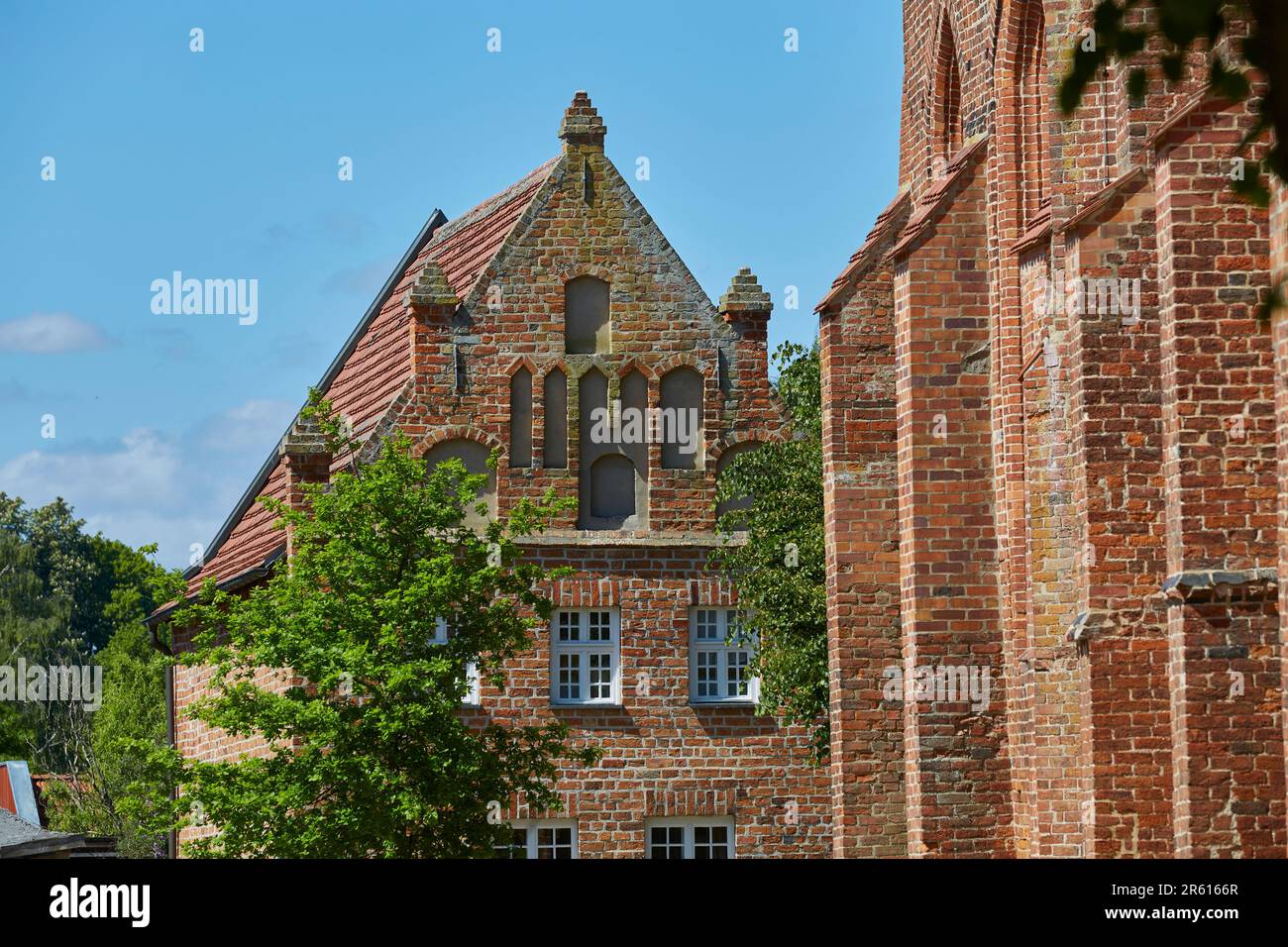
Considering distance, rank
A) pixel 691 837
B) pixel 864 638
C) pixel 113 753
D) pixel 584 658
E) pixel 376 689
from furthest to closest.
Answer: pixel 113 753, pixel 584 658, pixel 691 837, pixel 376 689, pixel 864 638

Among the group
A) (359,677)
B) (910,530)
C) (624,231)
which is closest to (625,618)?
(624,231)

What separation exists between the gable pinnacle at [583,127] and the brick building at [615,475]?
0.04 metres

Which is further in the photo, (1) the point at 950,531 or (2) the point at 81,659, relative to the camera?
(2) the point at 81,659

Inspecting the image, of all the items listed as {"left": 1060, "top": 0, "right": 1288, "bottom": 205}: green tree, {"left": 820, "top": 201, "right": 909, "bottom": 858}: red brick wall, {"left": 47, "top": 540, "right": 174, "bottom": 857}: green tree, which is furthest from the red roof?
{"left": 1060, "top": 0, "right": 1288, "bottom": 205}: green tree

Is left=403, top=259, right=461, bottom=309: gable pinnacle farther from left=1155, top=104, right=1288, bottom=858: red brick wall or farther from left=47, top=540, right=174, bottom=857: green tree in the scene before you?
left=47, top=540, right=174, bottom=857: green tree

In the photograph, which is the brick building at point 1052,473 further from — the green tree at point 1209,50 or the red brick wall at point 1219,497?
the green tree at point 1209,50

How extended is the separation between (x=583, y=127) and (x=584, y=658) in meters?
7.87

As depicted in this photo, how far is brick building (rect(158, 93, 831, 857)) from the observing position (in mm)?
→ 27656

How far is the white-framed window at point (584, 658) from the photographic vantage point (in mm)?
27906

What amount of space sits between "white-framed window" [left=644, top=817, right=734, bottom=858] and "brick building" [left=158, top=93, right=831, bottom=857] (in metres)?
0.03

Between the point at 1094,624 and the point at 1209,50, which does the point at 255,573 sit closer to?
the point at 1094,624

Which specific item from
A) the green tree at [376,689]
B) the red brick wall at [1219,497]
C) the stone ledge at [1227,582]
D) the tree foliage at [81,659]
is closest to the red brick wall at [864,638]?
the green tree at [376,689]

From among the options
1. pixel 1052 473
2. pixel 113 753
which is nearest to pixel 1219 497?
pixel 1052 473

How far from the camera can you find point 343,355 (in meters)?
37.1
